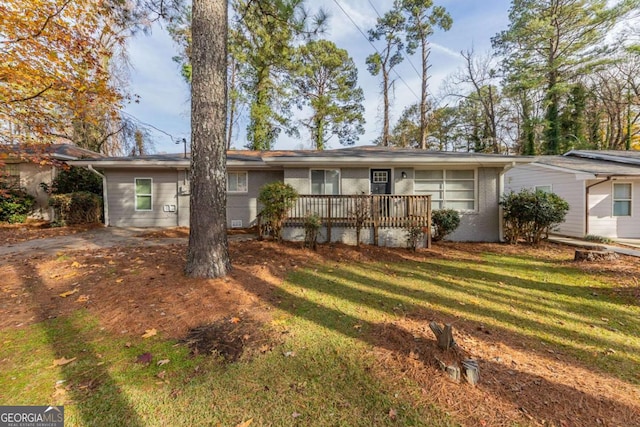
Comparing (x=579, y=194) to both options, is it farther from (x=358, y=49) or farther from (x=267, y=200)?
(x=358, y=49)

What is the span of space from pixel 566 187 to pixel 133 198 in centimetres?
1726

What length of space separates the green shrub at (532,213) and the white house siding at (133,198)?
12018 mm

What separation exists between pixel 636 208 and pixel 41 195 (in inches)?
973

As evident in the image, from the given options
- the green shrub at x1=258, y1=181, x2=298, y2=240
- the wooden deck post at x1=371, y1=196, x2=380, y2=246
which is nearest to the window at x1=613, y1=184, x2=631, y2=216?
the wooden deck post at x1=371, y1=196, x2=380, y2=246

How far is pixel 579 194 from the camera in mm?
9586

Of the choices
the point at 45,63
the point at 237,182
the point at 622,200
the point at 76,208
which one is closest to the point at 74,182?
the point at 76,208

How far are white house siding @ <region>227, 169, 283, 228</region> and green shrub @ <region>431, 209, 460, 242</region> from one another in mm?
5768

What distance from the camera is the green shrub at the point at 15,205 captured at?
10.3 meters

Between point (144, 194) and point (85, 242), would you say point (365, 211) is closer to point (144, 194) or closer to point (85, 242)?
point (85, 242)

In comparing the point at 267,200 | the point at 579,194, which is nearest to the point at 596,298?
the point at 267,200

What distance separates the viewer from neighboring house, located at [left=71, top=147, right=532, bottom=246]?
8266 millimetres

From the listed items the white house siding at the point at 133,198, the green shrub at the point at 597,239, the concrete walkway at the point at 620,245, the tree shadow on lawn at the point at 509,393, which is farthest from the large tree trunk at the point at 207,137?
the green shrub at the point at 597,239

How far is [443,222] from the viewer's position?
789cm

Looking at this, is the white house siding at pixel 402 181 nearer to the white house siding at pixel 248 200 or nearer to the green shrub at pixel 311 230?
the green shrub at pixel 311 230
